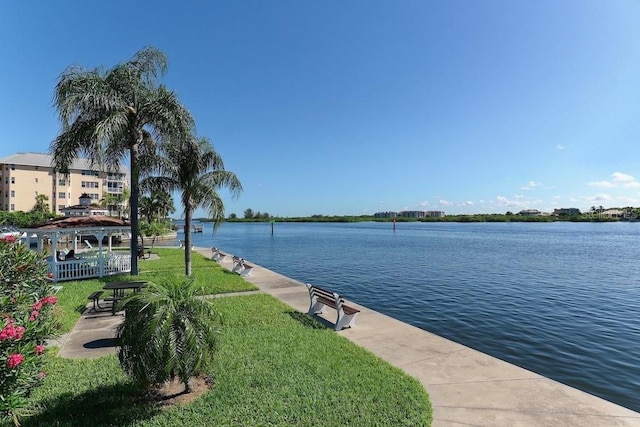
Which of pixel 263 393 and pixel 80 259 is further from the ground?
pixel 80 259

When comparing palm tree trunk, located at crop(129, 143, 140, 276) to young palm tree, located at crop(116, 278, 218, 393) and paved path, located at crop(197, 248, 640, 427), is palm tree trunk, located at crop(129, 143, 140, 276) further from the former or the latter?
young palm tree, located at crop(116, 278, 218, 393)

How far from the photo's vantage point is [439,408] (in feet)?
17.3

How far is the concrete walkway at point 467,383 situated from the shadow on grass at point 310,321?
0.80m

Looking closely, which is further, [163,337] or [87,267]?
[87,267]

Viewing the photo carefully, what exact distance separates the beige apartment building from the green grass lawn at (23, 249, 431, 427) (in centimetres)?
7222

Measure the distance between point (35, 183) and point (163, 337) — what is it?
91.8 meters

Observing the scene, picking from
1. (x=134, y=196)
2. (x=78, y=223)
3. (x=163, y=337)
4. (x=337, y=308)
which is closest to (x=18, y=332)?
(x=163, y=337)

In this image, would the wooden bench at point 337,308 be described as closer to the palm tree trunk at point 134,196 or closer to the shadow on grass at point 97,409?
the shadow on grass at point 97,409

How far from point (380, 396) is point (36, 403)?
17.0 feet

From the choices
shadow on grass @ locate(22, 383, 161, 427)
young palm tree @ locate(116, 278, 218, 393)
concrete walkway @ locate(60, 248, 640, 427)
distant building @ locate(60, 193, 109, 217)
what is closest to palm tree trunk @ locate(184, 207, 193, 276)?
concrete walkway @ locate(60, 248, 640, 427)

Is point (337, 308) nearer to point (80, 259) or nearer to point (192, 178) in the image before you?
point (192, 178)

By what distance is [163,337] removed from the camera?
15.4 feet

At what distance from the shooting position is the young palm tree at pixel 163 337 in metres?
4.71

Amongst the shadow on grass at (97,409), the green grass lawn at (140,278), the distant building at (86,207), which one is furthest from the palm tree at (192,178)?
the shadow on grass at (97,409)
